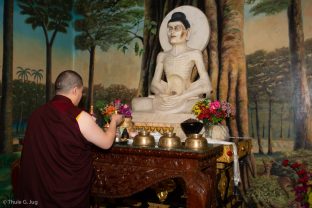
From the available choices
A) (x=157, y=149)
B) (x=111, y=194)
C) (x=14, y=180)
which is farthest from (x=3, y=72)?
(x=157, y=149)

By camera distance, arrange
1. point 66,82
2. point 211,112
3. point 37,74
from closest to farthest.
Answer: point 66,82 → point 211,112 → point 37,74

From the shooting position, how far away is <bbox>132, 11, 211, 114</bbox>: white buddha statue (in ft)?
13.2

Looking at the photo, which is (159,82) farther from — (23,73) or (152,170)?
(23,73)

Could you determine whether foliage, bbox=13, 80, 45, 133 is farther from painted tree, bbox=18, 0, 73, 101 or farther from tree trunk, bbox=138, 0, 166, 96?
tree trunk, bbox=138, 0, 166, 96

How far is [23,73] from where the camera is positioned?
4719 millimetres

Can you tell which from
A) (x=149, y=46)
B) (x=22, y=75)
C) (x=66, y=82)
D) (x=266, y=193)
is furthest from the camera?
(x=149, y=46)

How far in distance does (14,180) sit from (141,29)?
10.1 feet

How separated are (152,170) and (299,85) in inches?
91.6

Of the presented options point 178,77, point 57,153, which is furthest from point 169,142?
point 178,77

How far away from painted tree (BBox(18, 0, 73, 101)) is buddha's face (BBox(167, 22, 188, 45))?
2.19 metres

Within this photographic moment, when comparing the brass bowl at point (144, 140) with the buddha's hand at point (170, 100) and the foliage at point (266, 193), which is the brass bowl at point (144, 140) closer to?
the buddha's hand at point (170, 100)

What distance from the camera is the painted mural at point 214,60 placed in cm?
399

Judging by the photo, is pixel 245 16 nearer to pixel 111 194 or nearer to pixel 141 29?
pixel 141 29

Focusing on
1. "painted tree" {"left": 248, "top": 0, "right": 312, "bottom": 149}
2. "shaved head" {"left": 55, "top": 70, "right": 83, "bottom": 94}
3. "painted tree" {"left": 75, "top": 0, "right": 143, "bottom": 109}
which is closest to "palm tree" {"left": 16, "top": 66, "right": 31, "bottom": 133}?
"painted tree" {"left": 75, "top": 0, "right": 143, "bottom": 109}
